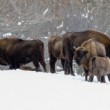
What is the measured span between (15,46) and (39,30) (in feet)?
57.0

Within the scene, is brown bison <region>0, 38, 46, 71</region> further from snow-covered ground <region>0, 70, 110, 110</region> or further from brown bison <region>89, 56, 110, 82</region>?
Result: snow-covered ground <region>0, 70, 110, 110</region>

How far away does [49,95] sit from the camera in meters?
9.73

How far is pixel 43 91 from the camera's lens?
10.2 metres

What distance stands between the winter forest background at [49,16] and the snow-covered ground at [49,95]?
18547mm

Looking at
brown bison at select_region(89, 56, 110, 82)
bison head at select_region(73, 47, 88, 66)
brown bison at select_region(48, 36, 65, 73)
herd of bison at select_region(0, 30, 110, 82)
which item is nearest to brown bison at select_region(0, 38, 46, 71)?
herd of bison at select_region(0, 30, 110, 82)

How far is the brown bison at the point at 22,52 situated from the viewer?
19.0 metres

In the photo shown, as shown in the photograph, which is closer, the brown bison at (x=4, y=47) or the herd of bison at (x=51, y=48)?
the herd of bison at (x=51, y=48)

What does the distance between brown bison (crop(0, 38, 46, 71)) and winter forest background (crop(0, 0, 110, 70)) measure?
9.83 m

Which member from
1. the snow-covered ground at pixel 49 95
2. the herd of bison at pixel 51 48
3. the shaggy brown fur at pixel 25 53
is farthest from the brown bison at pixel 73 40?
the snow-covered ground at pixel 49 95

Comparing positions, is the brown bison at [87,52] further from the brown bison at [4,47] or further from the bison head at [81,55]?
the brown bison at [4,47]

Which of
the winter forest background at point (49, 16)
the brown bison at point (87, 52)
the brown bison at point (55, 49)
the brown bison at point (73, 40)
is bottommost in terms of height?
the winter forest background at point (49, 16)

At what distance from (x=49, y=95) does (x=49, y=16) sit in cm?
2470

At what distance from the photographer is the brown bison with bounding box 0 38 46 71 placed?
62.5 feet

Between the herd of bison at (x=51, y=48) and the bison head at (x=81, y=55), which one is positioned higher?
the bison head at (x=81, y=55)
